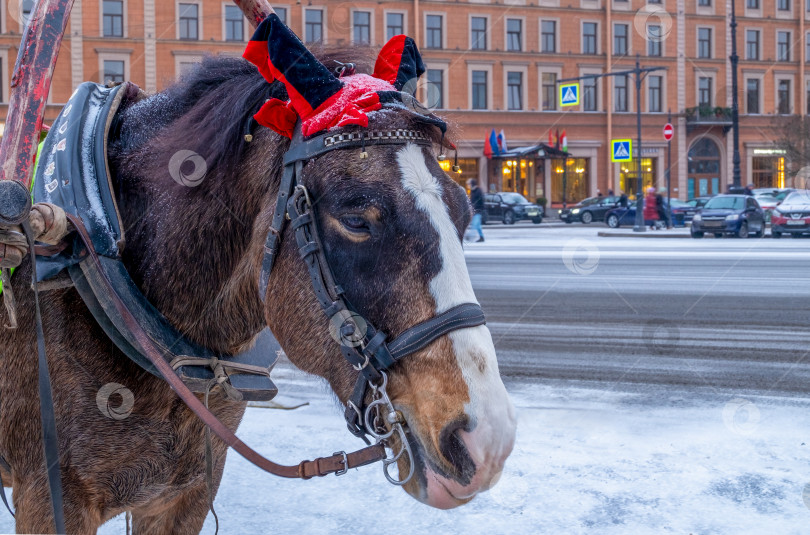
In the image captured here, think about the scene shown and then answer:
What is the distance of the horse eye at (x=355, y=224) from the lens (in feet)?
6.47

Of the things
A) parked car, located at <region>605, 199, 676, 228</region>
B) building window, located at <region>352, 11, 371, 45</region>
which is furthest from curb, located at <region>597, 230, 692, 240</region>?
building window, located at <region>352, 11, 371, 45</region>

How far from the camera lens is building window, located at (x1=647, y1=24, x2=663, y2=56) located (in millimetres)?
48750

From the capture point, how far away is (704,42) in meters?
49.8

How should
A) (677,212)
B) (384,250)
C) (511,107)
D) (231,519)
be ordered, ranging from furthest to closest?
1. (511,107)
2. (677,212)
3. (231,519)
4. (384,250)

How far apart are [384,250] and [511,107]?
1815 inches

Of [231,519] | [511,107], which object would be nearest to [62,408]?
[231,519]

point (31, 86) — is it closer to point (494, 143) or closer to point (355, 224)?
point (355, 224)

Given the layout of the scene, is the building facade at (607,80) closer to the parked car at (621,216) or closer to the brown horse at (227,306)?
the parked car at (621,216)

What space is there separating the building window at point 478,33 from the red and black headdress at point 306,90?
143 feet

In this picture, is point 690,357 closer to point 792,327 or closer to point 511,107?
point 792,327

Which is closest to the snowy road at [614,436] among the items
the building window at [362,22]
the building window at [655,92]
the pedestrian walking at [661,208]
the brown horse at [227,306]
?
the brown horse at [227,306]

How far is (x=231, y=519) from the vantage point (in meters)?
4.06

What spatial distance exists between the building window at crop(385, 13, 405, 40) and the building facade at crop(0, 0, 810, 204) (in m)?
0.07

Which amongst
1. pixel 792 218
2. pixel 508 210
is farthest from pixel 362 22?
pixel 792 218
